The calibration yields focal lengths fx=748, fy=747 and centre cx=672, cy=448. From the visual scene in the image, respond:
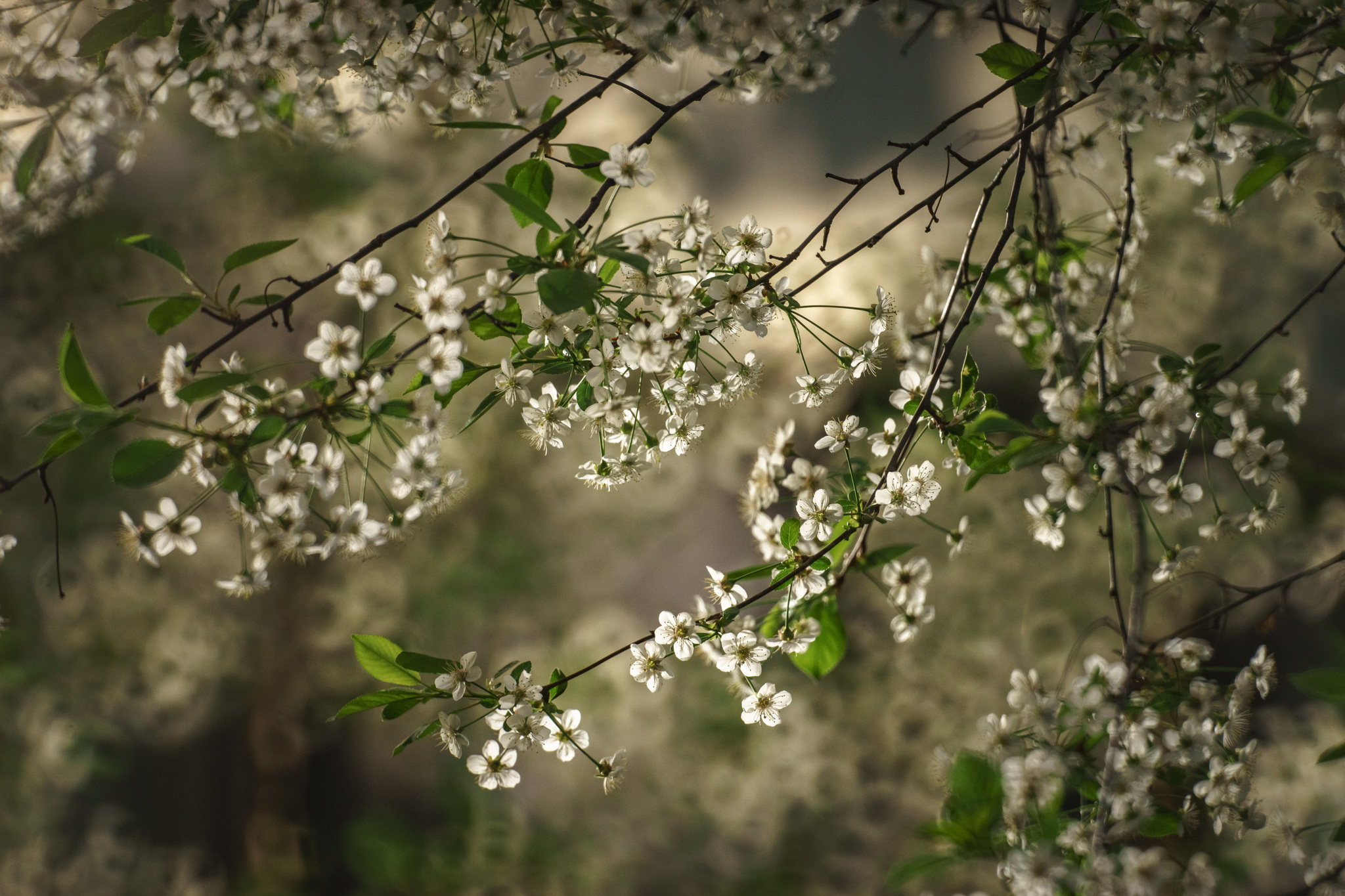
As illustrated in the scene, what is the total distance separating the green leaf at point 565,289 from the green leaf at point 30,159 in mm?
555

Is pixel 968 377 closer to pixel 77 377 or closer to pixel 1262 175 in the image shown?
pixel 1262 175

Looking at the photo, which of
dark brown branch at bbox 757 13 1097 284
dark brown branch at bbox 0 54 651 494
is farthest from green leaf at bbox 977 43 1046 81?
dark brown branch at bbox 0 54 651 494

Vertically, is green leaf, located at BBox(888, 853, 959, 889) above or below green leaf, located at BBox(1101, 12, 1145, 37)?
below

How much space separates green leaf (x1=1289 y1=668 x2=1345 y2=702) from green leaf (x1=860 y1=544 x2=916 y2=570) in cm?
27

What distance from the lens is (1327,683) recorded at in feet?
1.71

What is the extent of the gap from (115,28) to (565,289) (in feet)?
1.37

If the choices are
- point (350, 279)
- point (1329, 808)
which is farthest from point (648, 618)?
point (350, 279)

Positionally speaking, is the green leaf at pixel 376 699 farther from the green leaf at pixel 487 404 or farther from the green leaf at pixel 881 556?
the green leaf at pixel 881 556

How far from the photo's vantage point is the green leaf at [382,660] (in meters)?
0.53

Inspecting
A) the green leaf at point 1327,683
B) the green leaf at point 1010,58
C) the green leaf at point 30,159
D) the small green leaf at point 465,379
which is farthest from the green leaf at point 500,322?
the green leaf at point 1327,683

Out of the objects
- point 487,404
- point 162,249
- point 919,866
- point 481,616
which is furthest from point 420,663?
point 481,616

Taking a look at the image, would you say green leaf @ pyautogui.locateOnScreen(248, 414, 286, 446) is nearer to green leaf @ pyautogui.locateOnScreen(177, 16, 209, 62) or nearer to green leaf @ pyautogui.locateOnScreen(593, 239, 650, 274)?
green leaf @ pyautogui.locateOnScreen(593, 239, 650, 274)

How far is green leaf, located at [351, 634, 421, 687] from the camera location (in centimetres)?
53

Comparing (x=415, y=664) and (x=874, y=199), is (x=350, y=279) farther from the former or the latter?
(x=874, y=199)
